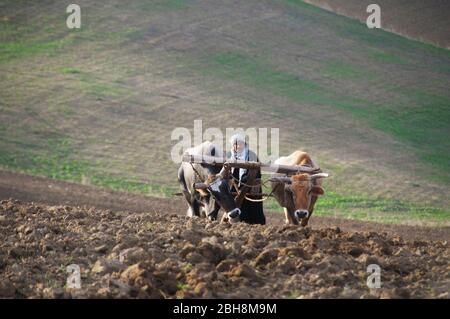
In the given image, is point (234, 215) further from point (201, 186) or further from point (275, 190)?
point (275, 190)

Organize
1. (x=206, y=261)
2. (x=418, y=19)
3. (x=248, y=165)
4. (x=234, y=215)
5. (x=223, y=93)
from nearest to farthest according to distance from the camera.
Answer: (x=206, y=261) → (x=248, y=165) → (x=234, y=215) → (x=223, y=93) → (x=418, y=19)

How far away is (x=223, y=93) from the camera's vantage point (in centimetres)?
3753

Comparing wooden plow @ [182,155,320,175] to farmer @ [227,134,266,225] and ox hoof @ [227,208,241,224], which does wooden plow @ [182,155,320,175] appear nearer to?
farmer @ [227,134,266,225]

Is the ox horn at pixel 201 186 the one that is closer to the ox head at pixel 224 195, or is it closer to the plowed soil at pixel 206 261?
the ox head at pixel 224 195

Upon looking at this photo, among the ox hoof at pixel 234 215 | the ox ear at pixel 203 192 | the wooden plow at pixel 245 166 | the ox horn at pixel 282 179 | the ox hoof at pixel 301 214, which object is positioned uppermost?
the wooden plow at pixel 245 166

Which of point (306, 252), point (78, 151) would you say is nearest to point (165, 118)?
point (78, 151)

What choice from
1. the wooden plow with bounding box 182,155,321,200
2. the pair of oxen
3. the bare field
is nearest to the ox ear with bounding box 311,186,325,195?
the pair of oxen

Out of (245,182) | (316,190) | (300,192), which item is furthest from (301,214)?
(245,182)

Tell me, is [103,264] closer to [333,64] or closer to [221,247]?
[221,247]

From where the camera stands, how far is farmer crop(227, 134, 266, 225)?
55.0 feet

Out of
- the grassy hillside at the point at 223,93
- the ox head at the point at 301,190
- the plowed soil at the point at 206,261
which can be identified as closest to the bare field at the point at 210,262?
the plowed soil at the point at 206,261

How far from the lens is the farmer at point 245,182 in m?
16.8

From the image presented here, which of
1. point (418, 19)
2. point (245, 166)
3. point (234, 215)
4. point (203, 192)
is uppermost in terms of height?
point (418, 19)

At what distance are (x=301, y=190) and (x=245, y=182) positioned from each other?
4.18ft
